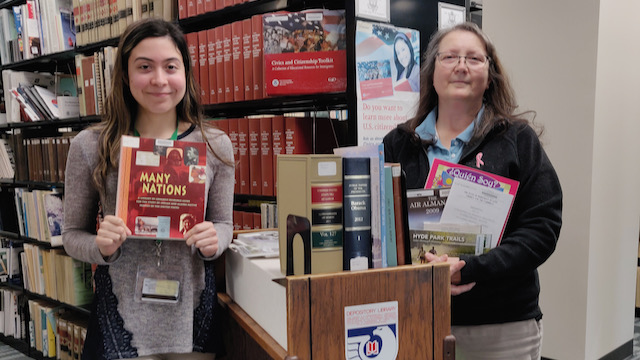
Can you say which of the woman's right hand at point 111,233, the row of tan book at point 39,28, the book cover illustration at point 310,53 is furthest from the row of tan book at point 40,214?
the woman's right hand at point 111,233

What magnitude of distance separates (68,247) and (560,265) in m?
2.70

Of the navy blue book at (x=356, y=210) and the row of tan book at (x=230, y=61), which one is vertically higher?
the row of tan book at (x=230, y=61)

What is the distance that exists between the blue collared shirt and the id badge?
0.77 m

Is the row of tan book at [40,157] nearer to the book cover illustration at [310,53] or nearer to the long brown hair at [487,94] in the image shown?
the book cover illustration at [310,53]

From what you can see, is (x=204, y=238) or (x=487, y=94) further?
(x=487, y=94)

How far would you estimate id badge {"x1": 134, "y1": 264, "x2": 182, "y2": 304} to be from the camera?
4.23 feet

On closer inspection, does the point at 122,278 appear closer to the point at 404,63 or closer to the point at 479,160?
the point at 479,160

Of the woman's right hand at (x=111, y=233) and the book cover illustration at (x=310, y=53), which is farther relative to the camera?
the book cover illustration at (x=310, y=53)

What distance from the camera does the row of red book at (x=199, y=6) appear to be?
2.35 meters

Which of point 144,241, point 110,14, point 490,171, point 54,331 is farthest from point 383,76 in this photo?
point 54,331

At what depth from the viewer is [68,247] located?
131cm

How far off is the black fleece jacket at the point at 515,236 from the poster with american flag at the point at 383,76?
560mm

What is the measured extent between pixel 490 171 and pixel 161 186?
87cm

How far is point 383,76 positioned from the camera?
194 centimetres
